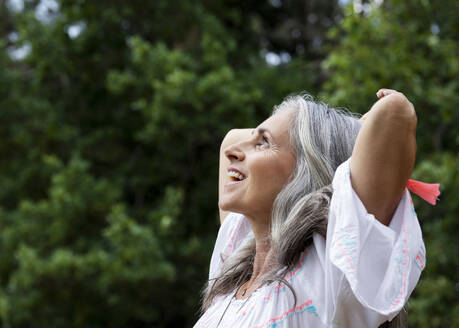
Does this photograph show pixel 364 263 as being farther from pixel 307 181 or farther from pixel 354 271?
pixel 307 181

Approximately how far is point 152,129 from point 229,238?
5806 millimetres

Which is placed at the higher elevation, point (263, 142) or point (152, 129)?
point (263, 142)

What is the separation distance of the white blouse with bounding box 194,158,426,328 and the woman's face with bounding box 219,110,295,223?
0.19 metres

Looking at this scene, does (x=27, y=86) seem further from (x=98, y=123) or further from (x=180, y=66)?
(x=180, y=66)

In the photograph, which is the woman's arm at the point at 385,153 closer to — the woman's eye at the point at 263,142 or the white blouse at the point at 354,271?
the white blouse at the point at 354,271

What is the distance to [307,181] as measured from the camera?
171 centimetres

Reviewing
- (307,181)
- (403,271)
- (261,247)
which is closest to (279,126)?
(307,181)

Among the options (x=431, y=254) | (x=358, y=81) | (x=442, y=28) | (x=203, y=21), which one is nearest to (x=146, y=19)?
(x=203, y=21)

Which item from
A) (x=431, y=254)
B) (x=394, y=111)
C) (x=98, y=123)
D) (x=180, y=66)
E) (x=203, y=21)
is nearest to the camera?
(x=394, y=111)

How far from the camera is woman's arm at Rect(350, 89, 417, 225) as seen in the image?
1.43 metres

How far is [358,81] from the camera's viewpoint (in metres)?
6.61

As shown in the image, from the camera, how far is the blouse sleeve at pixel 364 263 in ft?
4.62

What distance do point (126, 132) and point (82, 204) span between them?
1785 mm

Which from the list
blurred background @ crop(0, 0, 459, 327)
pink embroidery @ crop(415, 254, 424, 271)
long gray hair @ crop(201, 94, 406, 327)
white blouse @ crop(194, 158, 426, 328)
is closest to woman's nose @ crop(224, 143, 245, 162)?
long gray hair @ crop(201, 94, 406, 327)
